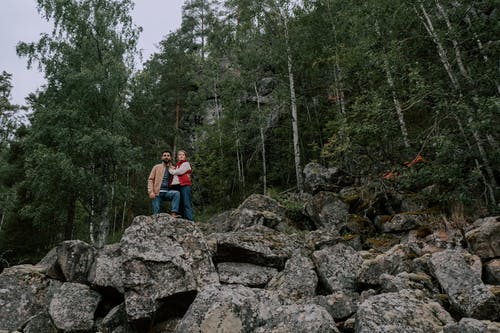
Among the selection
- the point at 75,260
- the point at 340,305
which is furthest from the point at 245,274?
the point at 75,260

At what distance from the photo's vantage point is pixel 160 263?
6875 millimetres

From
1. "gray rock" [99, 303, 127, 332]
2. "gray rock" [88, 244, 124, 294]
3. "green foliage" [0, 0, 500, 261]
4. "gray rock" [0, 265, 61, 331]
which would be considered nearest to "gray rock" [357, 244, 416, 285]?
"green foliage" [0, 0, 500, 261]

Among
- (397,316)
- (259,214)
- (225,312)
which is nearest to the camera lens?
(397,316)

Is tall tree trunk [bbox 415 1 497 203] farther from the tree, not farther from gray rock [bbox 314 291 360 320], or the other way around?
the tree

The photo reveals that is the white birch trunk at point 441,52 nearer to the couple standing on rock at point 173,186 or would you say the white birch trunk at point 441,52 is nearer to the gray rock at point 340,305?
the gray rock at point 340,305

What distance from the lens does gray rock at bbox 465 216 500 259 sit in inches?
298

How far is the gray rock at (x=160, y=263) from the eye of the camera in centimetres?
648

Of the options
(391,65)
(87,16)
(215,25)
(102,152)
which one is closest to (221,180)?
(102,152)

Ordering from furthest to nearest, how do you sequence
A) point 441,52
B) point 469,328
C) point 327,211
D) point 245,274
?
point 327,211 < point 441,52 < point 245,274 < point 469,328

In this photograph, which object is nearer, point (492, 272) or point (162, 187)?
point (492, 272)

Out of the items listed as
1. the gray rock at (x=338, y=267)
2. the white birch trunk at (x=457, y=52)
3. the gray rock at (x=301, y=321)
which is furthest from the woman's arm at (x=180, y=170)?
the white birch trunk at (x=457, y=52)

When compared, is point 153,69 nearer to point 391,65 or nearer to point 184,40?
point 184,40

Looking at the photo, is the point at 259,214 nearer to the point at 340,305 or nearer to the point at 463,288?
the point at 340,305

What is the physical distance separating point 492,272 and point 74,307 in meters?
8.07
